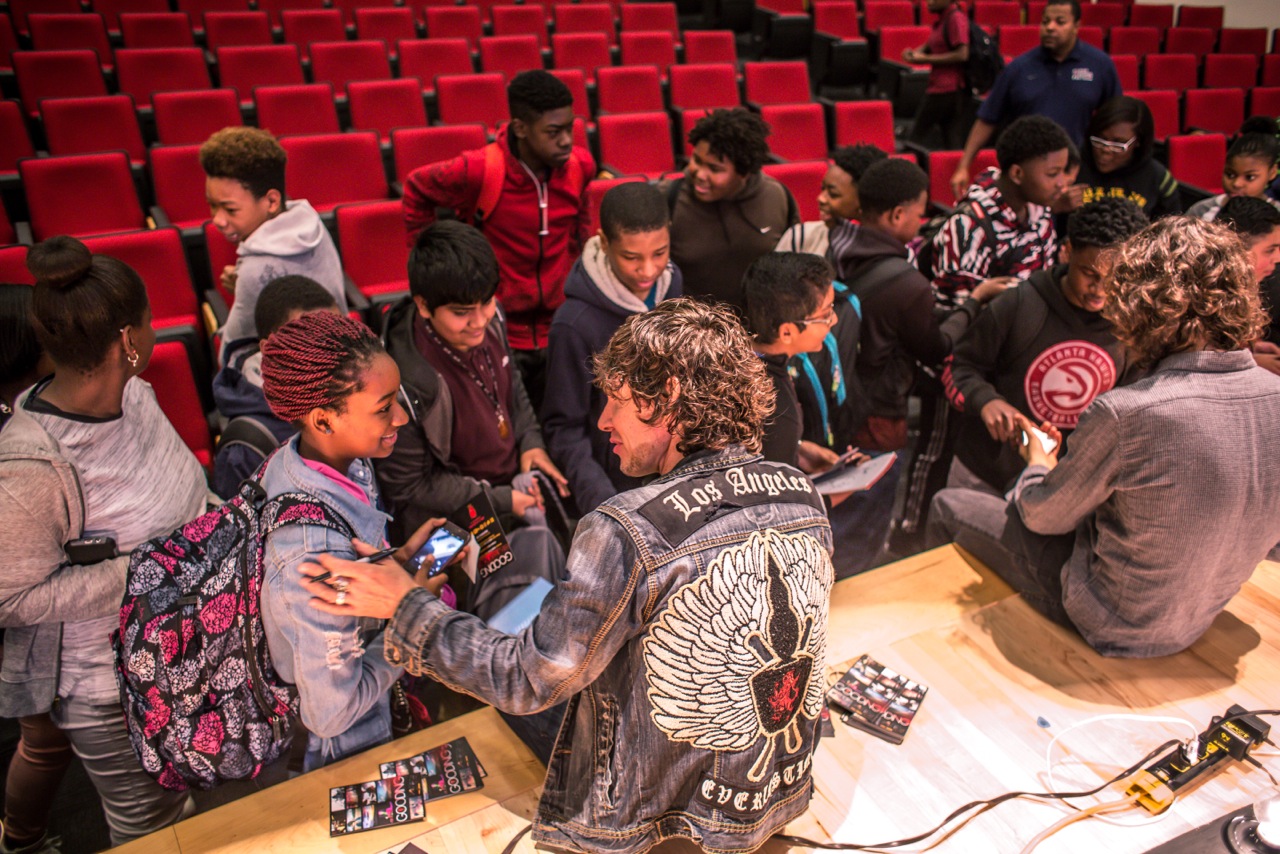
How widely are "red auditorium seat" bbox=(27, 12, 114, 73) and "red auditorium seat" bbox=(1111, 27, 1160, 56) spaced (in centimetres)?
811

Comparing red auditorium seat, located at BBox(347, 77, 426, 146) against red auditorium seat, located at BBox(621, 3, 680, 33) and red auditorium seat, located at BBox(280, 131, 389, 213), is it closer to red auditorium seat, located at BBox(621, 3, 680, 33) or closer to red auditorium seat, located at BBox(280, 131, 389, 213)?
red auditorium seat, located at BBox(280, 131, 389, 213)

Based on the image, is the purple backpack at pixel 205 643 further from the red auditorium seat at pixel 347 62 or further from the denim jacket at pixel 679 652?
the red auditorium seat at pixel 347 62

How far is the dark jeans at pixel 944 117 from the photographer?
19.6ft

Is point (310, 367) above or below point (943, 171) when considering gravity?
above

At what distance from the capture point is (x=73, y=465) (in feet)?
4.96

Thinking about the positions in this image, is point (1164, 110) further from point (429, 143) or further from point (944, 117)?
point (429, 143)

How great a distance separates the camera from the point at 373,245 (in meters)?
3.78

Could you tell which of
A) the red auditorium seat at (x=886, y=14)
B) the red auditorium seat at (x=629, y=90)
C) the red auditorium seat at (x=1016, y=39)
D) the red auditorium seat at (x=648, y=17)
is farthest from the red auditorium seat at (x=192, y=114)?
the red auditorium seat at (x=1016, y=39)

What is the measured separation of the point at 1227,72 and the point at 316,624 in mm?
9317

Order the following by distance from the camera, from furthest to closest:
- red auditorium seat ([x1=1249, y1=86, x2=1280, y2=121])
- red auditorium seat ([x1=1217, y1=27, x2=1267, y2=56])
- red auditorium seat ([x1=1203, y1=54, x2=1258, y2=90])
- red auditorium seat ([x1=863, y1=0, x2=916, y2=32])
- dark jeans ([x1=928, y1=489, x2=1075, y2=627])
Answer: red auditorium seat ([x1=1217, y1=27, x2=1267, y2=56]) < red auditorium seat ([x1=1203, y1=54, x2=1258, y2=90]) < red auditorium seat ([x1=863, y1=0, x2=916, y2=32]) < red auditorium seat ([x1=1249, y1=86, x2=1280, y2=121]) < dark jeans ([x1=928, y1=489, x2=1075, y2=627])

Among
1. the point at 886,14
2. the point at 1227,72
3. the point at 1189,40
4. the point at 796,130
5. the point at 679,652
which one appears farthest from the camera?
the point at 1189,40

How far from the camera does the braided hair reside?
1.46 meters

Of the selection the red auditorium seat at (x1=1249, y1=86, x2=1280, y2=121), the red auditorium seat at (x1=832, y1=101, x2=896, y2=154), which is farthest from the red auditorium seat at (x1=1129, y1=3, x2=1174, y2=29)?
the red auditorium seat at (x1=832, y1=101, x2=896, y2=154)

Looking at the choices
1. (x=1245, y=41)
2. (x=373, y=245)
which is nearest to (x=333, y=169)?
(x=373, y=245)
